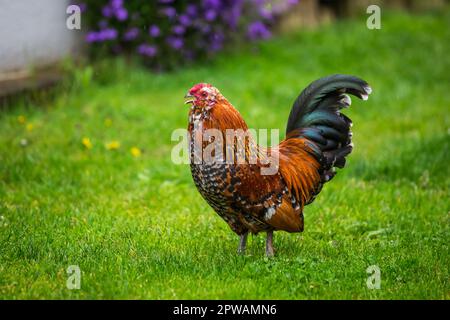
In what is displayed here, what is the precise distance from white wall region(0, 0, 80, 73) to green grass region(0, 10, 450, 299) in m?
0.71

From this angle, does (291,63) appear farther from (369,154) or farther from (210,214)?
(210,214)

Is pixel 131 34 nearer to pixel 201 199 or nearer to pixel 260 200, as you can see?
pixel 201 199

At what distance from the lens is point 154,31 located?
10.0 metres

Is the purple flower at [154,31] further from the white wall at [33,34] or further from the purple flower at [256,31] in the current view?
the purple flower at [256,31]

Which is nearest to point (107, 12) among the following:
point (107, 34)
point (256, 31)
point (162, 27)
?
point (107, 34)

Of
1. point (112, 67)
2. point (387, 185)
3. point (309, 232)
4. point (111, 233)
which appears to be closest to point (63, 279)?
point (111, 233)

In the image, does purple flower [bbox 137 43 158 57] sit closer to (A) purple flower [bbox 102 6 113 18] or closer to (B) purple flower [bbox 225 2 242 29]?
(A) purple flower [bbox 102 6 113 18]

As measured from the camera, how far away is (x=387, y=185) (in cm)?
696

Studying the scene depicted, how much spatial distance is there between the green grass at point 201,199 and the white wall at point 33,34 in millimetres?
710

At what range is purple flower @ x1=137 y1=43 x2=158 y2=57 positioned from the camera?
1009cm

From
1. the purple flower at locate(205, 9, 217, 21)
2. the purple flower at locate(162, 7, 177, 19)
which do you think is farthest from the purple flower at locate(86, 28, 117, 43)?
the purple flower at locate(205, 9, 217, 21)

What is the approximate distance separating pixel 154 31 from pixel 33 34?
1.79 m

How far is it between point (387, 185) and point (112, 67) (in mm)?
4894
